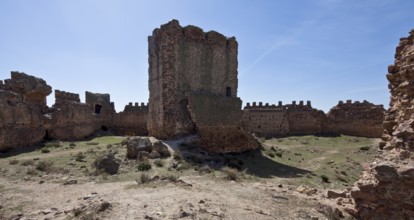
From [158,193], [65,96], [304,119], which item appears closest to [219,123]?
[158,193]

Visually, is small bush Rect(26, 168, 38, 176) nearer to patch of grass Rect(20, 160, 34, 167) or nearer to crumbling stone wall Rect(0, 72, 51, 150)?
patch of grass Rect(20, 160, 34, 167)

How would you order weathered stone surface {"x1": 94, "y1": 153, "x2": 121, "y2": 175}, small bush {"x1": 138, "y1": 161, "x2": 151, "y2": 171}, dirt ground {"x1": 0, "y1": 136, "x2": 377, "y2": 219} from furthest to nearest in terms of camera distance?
small bush {"x1": 138, "y1": 161, "x2": 151, "y2": 171}, weathered stone surface {"x1": 94, "y1": 153, "x2": 121, "y2": 175}, dirt ground {"x1": 0, "y1": 136, "x2": 377, "y2": 219}

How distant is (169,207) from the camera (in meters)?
6.82

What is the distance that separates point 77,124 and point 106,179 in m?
15.7

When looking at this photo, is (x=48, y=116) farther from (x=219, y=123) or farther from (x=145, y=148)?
Answer: (x=219, y=123)

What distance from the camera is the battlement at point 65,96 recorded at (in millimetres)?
24875

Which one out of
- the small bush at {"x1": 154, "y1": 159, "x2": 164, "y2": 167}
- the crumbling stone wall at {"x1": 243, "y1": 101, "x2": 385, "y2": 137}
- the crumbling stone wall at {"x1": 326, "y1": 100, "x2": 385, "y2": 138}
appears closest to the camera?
the small bush at {"x1": 154, "y1": 159, "x2": 164, "y2": 167}

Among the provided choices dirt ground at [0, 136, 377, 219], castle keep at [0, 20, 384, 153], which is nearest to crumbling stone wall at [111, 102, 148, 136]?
castle keep at [0, 20, 384, 153]

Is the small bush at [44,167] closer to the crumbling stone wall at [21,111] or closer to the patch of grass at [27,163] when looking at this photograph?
the patch of grass at [27,163]

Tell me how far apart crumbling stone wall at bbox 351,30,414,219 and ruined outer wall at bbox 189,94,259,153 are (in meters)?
10.5

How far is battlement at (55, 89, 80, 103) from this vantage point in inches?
979

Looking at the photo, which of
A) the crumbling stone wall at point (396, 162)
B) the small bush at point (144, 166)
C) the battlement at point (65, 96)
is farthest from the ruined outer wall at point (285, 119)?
the crumbling stone wall at point (396, 162)

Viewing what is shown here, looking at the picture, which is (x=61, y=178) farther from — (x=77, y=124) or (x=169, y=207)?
(x=77, y=124)

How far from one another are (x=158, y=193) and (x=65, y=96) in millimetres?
21273
